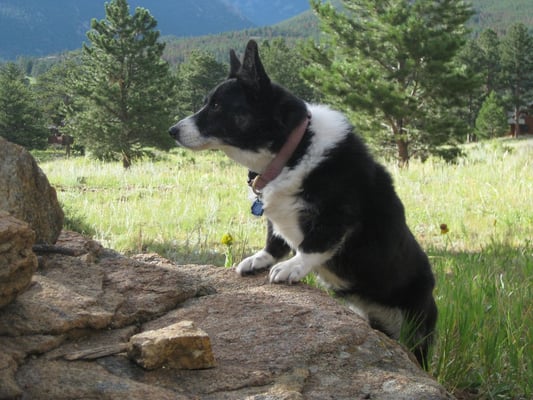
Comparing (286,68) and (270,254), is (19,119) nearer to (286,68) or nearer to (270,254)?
(286,68)

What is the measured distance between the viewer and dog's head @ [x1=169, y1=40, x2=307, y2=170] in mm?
3059

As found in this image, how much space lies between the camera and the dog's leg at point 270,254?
3021 mm

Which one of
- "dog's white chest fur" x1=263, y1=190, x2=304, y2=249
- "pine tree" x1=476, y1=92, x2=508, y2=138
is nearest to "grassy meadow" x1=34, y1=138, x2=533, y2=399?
"dog's white chest fur" x1=263, y1=190, x2=304, y2=249

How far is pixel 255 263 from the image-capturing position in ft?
9.90

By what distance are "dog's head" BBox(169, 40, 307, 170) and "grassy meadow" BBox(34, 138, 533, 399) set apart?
112cm

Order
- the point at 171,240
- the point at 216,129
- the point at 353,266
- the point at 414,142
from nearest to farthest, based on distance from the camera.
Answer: the point at 353,266 → the point at 216,129 → the point at 171,240 → the point at 414,142

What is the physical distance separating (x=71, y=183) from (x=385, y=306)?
30.3ft

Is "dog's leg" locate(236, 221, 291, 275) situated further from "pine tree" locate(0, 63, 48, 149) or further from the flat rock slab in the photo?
"pine tree" locate(0, 63, 48, 149)

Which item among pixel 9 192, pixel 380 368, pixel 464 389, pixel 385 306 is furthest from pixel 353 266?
pixel 9 192

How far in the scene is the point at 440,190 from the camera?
27.7 ft

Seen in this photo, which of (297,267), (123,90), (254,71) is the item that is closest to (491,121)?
(123,90)

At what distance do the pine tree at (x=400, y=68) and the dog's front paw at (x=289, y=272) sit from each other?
16.3 meters

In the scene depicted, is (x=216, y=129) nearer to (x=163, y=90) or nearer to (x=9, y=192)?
(x=9, y=192)

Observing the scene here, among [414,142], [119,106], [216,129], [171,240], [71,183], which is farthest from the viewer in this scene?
[119,106]
